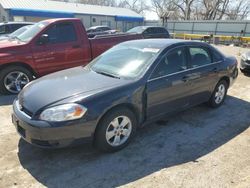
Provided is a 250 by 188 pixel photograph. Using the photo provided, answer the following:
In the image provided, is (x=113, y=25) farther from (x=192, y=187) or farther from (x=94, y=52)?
(x=192, y=187)

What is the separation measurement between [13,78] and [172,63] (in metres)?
3.91

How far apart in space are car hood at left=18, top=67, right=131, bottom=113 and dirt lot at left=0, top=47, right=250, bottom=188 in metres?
0.74

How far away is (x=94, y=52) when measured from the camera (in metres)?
6.83

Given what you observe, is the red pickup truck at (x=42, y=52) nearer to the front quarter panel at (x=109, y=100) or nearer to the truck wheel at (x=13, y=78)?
the truck wheel at (x=13, y=78)

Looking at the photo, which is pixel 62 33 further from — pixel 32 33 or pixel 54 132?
pixel 54 132

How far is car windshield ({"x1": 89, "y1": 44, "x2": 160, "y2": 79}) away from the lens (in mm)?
3705

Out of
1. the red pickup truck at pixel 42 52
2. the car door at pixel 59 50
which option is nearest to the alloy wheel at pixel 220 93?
the red pickup truck at pixel 42 52

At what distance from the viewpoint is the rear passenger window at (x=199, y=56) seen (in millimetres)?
4404

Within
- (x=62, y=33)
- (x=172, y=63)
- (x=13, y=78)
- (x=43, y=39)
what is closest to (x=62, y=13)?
(x=62, y=33)

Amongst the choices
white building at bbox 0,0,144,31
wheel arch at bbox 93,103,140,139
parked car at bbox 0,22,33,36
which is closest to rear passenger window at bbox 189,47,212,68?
wheel arch at bbox 93,103,140,139

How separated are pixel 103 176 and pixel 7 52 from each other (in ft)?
13.5

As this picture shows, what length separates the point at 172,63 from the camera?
13.1ft

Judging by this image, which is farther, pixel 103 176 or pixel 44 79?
pixel 44 79

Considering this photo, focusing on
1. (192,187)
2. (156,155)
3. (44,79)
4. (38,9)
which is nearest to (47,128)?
(44,79)
